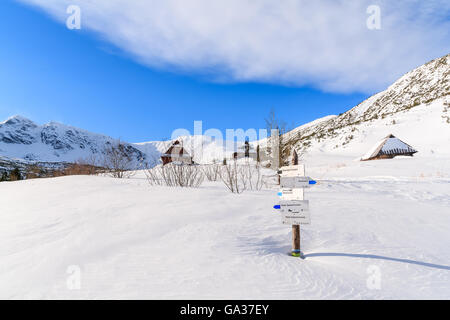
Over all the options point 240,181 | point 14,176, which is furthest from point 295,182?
point 14,176

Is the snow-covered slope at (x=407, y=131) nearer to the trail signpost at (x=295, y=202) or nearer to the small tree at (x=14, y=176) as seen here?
the trail signpost at (x=295, y=202)

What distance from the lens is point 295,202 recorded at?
265 cm

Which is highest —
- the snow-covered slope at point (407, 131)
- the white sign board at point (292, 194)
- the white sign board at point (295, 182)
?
the snow-covered slope at point (407, 131)

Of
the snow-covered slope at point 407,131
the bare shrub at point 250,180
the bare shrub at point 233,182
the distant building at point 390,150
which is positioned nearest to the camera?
the bare shrub at point 233,182

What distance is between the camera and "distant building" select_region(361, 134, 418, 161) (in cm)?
1503

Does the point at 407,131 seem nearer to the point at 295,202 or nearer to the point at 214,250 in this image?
the point at 295,202

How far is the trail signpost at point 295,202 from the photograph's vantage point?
2604 millimetres

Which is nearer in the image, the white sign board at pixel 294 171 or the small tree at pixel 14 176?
the white sign board at pixel 294 171

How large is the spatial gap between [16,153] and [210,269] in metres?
250

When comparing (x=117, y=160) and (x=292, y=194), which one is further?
(x=117, y=160)

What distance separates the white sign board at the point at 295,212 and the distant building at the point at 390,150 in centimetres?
1557

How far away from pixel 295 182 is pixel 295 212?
0.35m

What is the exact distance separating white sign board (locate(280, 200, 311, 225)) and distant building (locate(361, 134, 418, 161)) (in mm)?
15573

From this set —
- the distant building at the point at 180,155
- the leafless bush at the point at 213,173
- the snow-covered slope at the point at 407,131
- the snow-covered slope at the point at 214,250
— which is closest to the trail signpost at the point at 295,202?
the snow-covered slope at the point at 214,250
